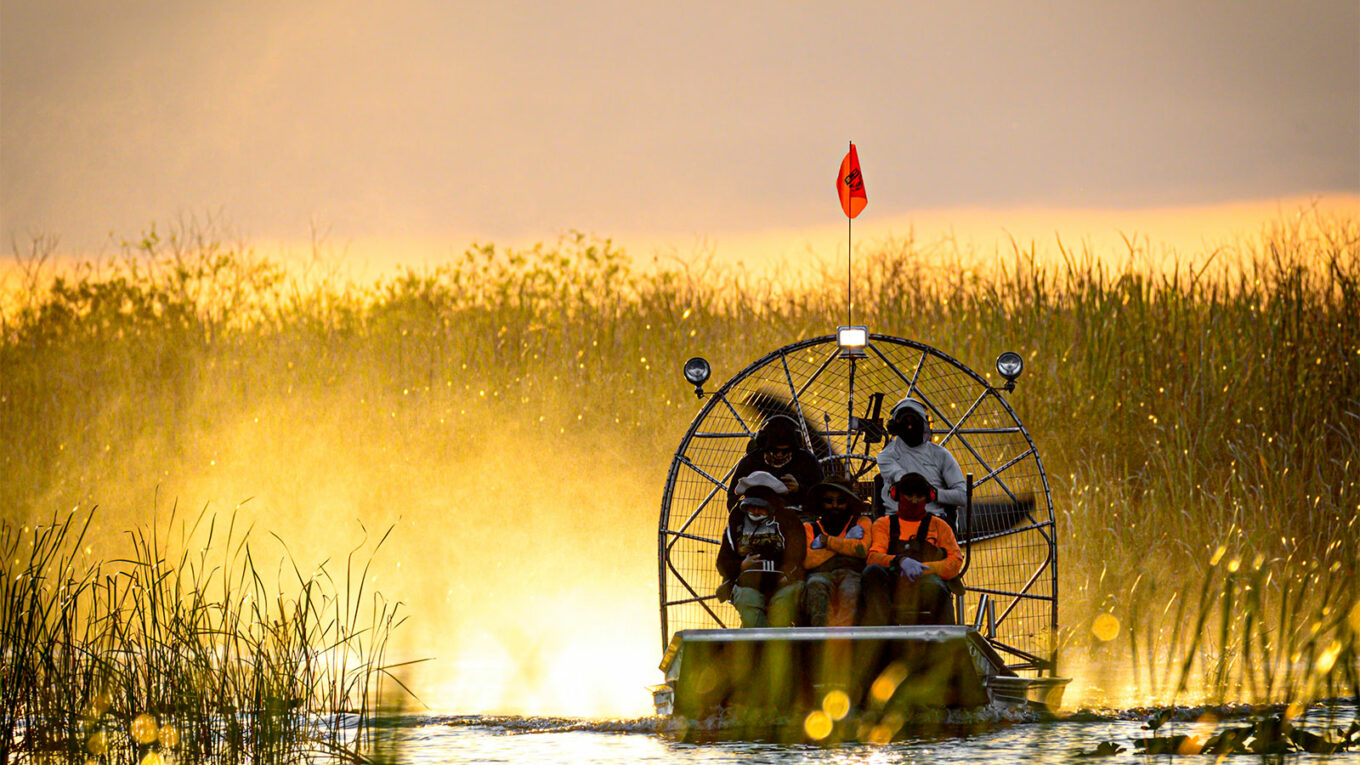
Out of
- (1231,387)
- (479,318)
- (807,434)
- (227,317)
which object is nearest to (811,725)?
(807,434)

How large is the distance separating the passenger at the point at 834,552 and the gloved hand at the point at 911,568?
0.30 meters

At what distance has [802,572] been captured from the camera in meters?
10.4

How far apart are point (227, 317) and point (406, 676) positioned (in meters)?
14.9

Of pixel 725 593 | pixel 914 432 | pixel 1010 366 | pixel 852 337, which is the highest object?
pixel 852 337

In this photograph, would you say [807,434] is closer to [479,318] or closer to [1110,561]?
[1110,561]

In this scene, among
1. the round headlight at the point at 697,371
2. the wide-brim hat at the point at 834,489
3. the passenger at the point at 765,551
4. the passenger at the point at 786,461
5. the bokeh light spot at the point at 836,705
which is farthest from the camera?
the round headlight at the point at 697,371

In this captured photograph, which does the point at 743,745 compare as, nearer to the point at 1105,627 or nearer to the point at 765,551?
the point at 765,551

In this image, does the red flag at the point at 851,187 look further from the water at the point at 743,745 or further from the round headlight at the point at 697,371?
the water at the point at 743,745

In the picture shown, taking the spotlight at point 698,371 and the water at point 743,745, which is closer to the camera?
the water at point 743,745

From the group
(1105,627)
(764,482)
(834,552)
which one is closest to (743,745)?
(834,552)

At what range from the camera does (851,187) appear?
11.8m

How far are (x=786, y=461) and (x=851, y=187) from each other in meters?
2.31

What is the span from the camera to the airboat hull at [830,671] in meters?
9.02

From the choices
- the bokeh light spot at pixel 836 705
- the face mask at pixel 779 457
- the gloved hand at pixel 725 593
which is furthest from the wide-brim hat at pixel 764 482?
the bokeh light spot at pixel 836 705
